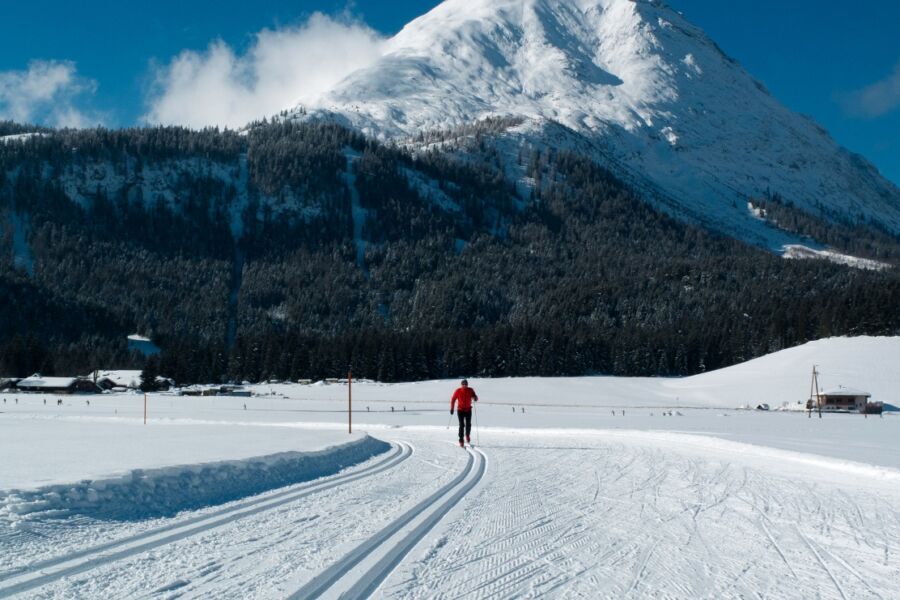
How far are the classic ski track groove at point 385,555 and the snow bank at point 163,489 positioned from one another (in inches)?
116

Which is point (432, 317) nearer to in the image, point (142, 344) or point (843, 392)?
point (142, 344)

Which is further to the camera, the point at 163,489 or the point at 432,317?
the point at 432,317

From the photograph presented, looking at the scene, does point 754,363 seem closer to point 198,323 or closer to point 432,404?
point 432,404

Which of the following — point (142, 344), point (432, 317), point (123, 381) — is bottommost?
point (123, 381)

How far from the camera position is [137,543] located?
22.4 feet

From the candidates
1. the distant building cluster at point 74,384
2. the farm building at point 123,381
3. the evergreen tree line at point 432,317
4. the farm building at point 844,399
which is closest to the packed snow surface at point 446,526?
the farm building at point 844,399

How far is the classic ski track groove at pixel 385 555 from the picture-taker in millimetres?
5332

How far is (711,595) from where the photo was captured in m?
5.45

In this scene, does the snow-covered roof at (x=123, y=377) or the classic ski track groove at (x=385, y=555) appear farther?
the snow-covered roof at (x=123, y=377)

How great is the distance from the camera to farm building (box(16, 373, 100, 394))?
88.9 metres

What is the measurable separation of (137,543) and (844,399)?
73504 mm

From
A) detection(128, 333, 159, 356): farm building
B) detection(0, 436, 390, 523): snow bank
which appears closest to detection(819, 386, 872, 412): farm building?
detection(0, 436, 390, 523): snow bank

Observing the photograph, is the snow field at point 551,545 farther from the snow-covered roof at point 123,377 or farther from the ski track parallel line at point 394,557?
the snow-covered roof at point 123,377

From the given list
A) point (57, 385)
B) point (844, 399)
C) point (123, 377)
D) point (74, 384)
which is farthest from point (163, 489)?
point (123, 377)
